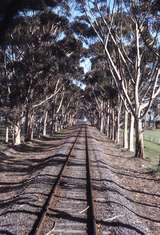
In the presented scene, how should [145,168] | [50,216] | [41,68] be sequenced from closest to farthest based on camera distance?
1. [50,216]
2. [145,168]
3. [41,68]

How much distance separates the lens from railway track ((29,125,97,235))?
427 inches

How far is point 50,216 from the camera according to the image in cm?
1210

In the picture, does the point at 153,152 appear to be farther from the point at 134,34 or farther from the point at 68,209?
the point at 68,209

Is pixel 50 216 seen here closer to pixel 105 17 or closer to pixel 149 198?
pixel 149 198

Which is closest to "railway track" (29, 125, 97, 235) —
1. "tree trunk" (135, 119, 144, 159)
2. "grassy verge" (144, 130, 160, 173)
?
"grassy verge" (144, 130, 160, 173)

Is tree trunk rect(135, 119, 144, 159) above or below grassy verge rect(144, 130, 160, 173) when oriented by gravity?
above

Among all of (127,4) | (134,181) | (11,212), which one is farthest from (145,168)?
(11,212)

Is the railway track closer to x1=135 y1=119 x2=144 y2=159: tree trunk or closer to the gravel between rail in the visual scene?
the gravel between rail

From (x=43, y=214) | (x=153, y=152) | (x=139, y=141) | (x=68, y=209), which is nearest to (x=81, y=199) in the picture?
(x=68, y=209)

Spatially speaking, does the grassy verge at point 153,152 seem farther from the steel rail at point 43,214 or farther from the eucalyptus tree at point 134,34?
the steel rail at point 43,214

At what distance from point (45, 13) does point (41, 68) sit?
6696 millimetres

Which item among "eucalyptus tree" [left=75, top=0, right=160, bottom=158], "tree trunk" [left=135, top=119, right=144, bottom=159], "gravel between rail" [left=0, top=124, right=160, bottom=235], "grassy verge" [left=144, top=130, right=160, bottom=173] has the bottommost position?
"grassy verge" [left=144, top=130, right=160, bottom=173]

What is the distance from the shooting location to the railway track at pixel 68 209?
1085 centimetres

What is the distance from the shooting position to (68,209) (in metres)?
13.1
